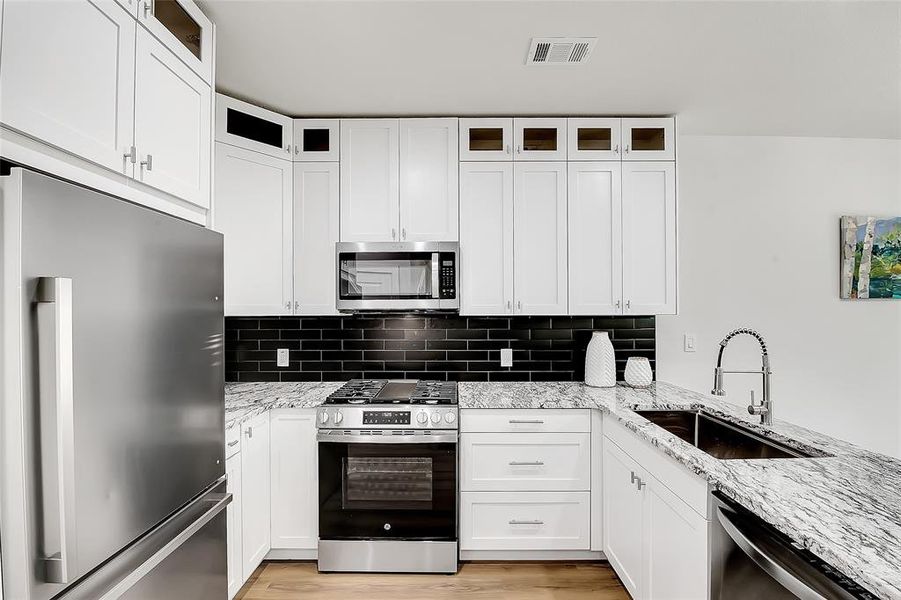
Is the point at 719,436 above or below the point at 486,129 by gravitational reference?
below

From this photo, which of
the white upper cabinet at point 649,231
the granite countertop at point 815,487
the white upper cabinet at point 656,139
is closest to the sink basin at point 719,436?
the granite countertop at point 815,487

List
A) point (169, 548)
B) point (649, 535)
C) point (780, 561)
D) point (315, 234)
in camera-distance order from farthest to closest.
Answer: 1. point (315, 234)
2. point (649, 535)
3. point (169, 548)
4. point (780, 561)

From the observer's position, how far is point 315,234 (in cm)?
287

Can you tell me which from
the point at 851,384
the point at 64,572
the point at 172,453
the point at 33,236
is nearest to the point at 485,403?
the point at 172,453

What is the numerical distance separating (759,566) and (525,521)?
1.44 m

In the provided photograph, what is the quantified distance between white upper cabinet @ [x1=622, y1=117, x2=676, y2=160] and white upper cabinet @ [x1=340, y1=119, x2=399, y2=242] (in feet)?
4.65

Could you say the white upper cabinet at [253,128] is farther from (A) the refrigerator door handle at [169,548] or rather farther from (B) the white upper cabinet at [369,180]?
(A) the refrigerator door handle at [169,548]

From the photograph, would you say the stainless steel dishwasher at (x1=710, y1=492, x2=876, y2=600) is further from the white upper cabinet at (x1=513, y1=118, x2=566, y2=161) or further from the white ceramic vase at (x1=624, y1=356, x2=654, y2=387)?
the white upper cabinet at (x1=513, y1=118, x2=566, y2=161)

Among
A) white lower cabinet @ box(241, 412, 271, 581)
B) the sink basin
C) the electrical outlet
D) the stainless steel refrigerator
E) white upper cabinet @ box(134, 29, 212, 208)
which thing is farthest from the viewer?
the electrical outlet

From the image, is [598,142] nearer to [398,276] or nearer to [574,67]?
[574,67]

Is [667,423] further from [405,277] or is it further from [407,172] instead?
[407,172]

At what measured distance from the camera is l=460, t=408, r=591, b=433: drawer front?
2549mm

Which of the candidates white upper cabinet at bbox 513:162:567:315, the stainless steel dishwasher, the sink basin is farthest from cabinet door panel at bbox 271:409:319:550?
the stainless steel dishwasher

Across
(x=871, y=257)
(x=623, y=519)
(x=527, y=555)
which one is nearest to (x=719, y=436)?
(x=623, y=519)
